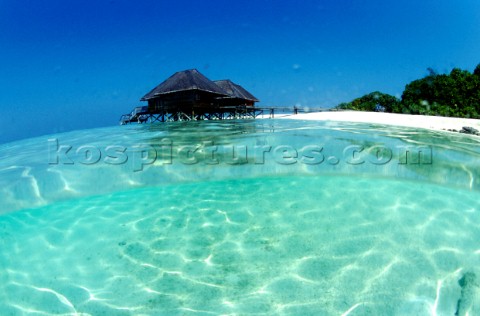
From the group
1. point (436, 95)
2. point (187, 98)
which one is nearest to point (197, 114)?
point (187, 98)

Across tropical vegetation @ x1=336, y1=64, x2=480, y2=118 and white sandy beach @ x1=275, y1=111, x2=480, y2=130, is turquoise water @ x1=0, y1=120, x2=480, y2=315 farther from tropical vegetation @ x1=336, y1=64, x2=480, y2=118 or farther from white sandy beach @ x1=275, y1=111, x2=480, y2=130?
tropical vegetation @ x1=336, y1=64, x2=480, y2=118

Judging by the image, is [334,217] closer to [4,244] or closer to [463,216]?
[463,216]

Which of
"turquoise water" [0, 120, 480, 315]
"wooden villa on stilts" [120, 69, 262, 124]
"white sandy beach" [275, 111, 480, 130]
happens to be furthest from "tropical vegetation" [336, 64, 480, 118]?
"turquoise water" [0, 120, 480, 315]

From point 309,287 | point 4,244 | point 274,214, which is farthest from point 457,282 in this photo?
point 4,244

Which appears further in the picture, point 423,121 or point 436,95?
point 436,95

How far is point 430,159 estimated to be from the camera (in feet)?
22.3

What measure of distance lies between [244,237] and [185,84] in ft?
68.1

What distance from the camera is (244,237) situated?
3676mm

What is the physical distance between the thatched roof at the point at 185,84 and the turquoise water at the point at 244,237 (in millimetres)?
16256

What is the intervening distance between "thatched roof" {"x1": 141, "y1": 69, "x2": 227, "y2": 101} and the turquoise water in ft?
53.3

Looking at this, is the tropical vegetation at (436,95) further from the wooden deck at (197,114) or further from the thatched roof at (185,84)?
the thatched roof at (185,84)

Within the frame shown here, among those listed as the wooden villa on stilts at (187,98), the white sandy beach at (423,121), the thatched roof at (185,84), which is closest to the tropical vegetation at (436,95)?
the white sandy beach at (423,121)

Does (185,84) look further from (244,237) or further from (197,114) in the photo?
(244,237)

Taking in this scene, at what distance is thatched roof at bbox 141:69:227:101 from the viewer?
872 inches
